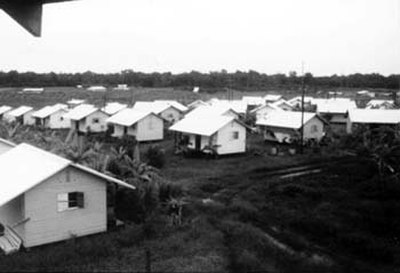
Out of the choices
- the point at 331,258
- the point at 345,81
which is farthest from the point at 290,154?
the point at 345,81

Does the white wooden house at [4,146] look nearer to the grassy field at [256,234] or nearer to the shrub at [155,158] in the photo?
the shrub at [155,158]

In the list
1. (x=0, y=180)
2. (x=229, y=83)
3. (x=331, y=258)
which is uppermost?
(x=229, y=83)

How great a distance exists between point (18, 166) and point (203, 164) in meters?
16.6

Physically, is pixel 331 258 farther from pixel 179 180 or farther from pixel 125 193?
pixel 179 180

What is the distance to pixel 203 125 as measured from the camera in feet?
120

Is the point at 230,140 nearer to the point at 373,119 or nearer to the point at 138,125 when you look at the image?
the point at 138,125

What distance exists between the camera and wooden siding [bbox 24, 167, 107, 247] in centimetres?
1586

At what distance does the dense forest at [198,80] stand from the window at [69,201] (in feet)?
357

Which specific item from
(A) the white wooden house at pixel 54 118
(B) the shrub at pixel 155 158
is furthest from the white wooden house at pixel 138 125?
(A) the white wooden house at pixel 54 118

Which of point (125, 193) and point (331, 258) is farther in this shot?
point (125, 193)

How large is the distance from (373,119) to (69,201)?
38289 millimetres

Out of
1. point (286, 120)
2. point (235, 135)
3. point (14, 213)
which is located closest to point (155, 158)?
Result: point (235, 135)

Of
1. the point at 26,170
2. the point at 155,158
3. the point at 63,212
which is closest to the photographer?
the point at 63,212

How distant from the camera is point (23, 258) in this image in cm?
1452
